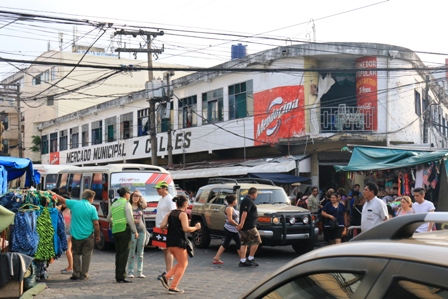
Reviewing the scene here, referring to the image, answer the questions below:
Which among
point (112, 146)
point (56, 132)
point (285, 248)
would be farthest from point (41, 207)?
point (56, 132)

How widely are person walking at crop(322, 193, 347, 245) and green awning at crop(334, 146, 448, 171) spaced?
1.95 metres

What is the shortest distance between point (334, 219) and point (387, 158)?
2.85 metres

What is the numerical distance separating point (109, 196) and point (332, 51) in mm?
14276

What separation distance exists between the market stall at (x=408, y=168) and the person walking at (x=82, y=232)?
7.94 metres

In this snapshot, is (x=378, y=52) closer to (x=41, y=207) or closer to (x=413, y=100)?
(x=413, y=100)

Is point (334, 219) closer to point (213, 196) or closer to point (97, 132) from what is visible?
point (213, 196)

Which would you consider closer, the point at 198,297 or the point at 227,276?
the point at 198,297

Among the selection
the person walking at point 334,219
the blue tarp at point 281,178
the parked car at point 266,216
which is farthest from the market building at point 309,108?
the person walking at point 334,219

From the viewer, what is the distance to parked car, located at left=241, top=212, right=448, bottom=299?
77.0 inches

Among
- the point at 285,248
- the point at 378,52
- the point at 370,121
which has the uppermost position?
the point at 378,52

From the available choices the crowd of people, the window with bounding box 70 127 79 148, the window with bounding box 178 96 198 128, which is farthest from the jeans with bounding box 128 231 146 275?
the window with bounding box 70 127 79 148

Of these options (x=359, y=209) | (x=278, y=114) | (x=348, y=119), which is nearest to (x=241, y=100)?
(x=278, y=114)

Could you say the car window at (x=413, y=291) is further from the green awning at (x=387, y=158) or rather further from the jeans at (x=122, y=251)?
the green awning at (x=387, y=158)

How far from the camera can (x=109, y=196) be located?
688 inches
